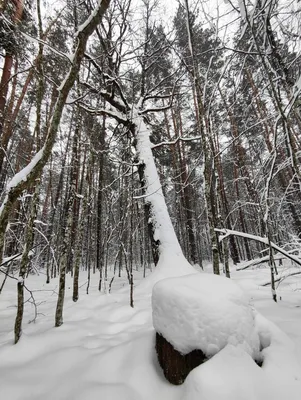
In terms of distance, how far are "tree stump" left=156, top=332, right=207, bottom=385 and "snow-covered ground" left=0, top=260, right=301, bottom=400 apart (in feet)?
0.20

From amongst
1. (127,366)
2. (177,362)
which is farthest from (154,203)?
(177,362)

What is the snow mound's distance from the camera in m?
1.57

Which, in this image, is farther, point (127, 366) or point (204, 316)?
point (127, 366)

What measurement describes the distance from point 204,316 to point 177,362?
421 mm

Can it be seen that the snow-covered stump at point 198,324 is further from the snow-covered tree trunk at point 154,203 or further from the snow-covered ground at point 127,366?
the snow-covered tree trunk at point 154,203

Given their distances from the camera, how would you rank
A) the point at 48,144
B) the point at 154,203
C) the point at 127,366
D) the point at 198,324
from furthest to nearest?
the point at 154,203 < the point at 127,366 < the point at 198,324 < the point at 48,144

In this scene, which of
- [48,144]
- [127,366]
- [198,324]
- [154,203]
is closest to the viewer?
[48,144]

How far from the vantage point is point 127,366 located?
6.13 feet

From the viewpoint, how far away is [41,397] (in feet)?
5.27

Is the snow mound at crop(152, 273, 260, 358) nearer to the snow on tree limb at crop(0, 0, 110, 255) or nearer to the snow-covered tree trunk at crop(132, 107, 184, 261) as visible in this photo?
the snow on tree limb at crop(0, 0, 110, 255)

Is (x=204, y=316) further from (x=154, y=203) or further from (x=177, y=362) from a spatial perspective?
(x=154, y=203)

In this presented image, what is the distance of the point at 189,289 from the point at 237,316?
1.37 ft

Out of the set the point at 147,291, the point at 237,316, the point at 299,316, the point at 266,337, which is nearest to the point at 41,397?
the point at 237,316

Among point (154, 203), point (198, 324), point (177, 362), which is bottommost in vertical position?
point (177, 362)
